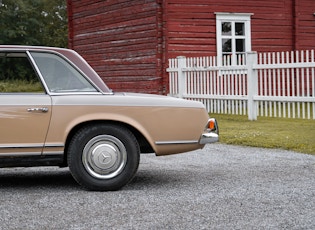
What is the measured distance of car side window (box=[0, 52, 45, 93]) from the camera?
623 centimetres

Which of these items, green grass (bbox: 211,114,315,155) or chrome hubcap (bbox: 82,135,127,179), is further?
green grass (bbox: 211,114,315,155)

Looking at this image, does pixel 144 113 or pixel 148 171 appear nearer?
pixel 144 113

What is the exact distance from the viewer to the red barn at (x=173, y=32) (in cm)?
1880

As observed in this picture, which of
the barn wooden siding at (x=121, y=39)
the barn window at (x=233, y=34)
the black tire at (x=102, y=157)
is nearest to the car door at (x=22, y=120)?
the black tire at (x=102, y=157)

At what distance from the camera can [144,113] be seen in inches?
248

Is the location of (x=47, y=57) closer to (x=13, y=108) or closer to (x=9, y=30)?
(x=13, y=108)

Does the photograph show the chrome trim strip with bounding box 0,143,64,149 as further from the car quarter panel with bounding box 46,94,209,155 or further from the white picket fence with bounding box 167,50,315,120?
the white picket fence with bounding box 167,50,315,120

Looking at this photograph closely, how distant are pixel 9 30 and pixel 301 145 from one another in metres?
47.3

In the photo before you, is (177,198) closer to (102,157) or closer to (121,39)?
(102,157)

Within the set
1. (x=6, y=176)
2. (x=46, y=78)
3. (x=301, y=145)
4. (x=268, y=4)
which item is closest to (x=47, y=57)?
(x=46, y=78)

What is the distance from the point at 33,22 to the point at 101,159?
172ft

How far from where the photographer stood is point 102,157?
6.13 metres

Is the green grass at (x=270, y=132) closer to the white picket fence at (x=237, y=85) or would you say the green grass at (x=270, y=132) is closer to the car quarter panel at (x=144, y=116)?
the white picket fence at (x=237, y=85)

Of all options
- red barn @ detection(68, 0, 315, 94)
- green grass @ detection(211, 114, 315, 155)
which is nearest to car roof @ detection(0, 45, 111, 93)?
green grass @ detection(211, 114, 315, 155)
